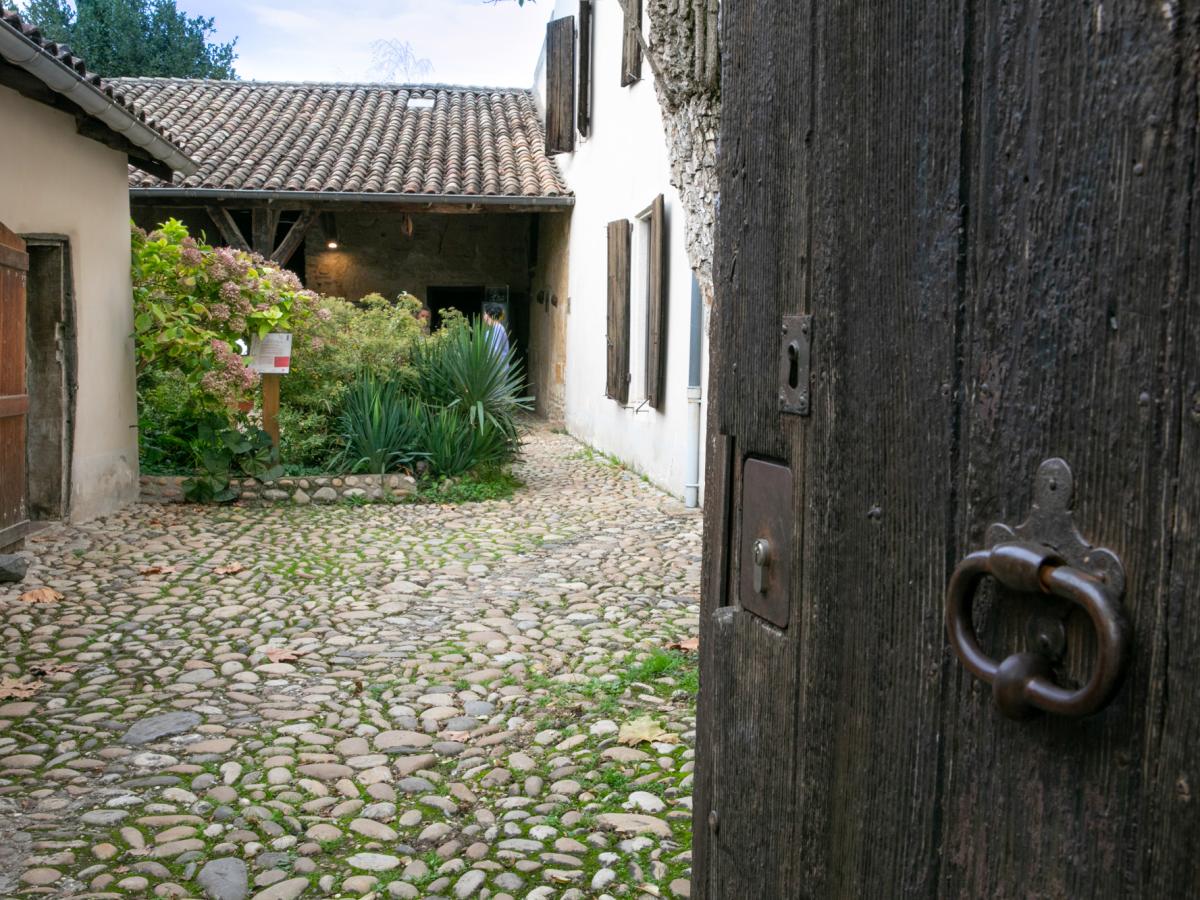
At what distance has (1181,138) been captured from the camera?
2.11 feet

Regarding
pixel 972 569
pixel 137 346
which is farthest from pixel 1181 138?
pixel 137 346

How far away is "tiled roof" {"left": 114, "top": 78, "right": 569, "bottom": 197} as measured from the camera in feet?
45.4

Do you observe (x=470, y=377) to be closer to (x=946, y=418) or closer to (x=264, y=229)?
(x=264, y=229)

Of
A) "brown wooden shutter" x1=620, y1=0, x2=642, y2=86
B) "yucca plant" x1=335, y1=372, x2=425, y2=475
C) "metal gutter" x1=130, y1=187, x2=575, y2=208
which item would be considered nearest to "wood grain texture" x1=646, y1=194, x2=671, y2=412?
"brown wooden shutter" x1=620, y1=0, x2=642, y2=86

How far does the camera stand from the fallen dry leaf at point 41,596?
539 cm

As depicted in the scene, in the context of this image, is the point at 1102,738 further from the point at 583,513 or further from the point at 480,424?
the point at 480,424

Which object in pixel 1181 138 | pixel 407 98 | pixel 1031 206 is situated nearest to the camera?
pixel 1181 138

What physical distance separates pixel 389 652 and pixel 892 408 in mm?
4113

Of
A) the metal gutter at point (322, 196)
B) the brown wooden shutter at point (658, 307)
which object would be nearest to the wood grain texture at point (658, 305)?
the brown wooden shutter at point (658, 307)

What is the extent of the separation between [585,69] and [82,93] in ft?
25.9

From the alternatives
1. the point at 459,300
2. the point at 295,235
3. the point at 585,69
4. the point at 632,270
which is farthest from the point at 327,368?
the point at 459,300

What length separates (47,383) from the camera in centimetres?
712

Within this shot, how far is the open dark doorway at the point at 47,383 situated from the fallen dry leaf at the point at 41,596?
1.83m

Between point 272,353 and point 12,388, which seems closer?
point 12,388
